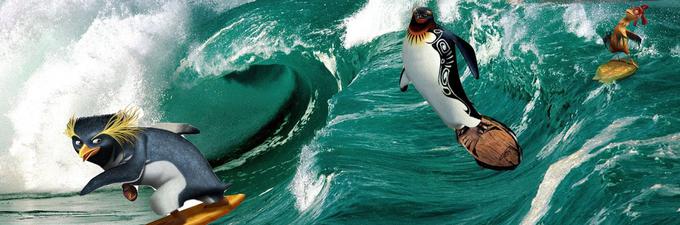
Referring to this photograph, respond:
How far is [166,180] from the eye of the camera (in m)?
6.17

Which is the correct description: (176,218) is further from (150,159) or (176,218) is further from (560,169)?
(560,169)

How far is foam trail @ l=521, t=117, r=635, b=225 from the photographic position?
6328mm

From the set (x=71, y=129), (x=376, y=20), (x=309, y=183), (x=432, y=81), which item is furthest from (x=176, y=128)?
(x=376, y=20)

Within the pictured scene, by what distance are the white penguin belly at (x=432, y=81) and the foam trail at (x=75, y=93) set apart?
461 cm

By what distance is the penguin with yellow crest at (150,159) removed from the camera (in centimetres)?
607

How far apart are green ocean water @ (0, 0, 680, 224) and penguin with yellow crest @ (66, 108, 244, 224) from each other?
3.92ft

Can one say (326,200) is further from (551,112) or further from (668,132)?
(668,132)

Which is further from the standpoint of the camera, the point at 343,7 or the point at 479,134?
the point at 343,7

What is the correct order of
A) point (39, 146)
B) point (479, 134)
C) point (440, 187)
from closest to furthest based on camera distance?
1. point (479, 134)
2. point (440, 187)
3. point (39, 146)

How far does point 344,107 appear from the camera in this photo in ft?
28.5

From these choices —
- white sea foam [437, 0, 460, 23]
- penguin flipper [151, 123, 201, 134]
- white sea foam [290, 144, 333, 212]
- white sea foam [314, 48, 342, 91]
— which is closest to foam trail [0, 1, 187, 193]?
white sea foam [314, 48, 342, 91]

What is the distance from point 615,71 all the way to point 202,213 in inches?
119

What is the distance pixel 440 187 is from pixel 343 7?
4.05 m

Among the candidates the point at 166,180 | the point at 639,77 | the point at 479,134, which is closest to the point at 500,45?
the point at 639,77
